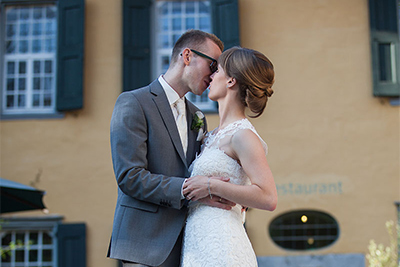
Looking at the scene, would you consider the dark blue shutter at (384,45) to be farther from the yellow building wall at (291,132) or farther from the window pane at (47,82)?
the window pane at (47,82)

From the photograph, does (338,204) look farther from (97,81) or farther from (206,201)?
(206,201)

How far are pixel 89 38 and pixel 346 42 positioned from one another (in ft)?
13.8

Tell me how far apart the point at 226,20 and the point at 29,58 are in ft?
11.3

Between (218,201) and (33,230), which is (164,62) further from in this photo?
(218,201)

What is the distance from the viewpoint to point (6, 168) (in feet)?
28.4

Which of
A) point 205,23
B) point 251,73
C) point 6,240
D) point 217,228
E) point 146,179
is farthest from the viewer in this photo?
point 205,23

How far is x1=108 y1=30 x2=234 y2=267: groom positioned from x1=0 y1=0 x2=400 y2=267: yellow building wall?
5664 millimetres

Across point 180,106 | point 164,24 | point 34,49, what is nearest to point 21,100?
point 34,49

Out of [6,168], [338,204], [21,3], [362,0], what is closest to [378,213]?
[338,204]

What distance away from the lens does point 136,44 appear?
871 cm

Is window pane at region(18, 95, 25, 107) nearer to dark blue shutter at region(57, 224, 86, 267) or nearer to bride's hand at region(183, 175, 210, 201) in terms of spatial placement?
dark blue shutter at region(57, 224, 86, 267)

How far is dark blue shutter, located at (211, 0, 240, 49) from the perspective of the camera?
334 inches

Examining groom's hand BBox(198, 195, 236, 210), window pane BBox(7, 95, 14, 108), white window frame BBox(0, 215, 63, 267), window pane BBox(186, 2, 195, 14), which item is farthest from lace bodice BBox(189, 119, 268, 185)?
window pane BBox(7, 95, 14, 108)

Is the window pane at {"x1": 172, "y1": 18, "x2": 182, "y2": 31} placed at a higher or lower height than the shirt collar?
higher
